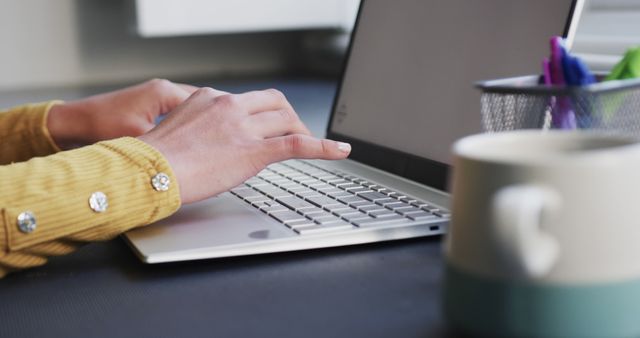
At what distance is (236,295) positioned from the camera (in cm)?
56

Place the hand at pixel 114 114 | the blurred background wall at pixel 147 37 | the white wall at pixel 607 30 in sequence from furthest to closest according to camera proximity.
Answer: the blurred background wall at pixel 147 37 → the white wall at pixel 607 30 → the hand at pixel 114 114

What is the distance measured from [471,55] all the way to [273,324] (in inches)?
16.4

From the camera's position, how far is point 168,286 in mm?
584

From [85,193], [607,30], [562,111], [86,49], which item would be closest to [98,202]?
[85,193]

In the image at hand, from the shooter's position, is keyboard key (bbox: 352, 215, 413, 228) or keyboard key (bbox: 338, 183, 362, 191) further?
keyboard key (bbox: 338, 183, 362, 191)

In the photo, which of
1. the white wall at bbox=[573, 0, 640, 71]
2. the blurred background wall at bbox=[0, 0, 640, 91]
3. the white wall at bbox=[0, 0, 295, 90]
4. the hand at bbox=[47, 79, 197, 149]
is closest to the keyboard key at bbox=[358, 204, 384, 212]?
the hand at bbox=[47, 79, 197, 149]

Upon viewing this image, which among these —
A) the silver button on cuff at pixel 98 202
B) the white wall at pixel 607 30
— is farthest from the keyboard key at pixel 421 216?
the white wall at pixel 607 30

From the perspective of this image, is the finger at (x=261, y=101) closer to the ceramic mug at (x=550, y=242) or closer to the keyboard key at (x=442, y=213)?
the keyboard key at (x=442, y=213)

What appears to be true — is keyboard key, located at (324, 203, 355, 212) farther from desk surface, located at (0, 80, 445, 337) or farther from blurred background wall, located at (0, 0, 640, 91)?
blurred background wall, located at (0, 0, 640, 91)

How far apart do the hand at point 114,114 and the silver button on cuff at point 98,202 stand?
1.19ft

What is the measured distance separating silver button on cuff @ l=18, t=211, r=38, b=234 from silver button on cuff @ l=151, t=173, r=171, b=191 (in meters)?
0.09

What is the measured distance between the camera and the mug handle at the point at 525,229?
1.26 ft

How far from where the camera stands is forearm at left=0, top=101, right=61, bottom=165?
1043 millimetres

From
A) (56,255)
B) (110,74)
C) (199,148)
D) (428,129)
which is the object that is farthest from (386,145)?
(110,74)
